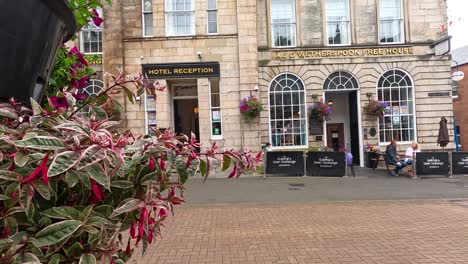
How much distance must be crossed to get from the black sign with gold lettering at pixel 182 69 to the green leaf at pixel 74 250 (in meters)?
16.4

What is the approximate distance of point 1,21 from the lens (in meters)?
1.31

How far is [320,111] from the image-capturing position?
17922 millimetres

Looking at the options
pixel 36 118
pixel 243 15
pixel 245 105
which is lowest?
pixel 36 118

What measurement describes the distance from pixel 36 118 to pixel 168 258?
4.69 meters

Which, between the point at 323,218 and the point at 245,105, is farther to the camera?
the point at 245,105

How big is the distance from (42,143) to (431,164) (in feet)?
52.9

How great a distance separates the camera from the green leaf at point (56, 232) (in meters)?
1.15

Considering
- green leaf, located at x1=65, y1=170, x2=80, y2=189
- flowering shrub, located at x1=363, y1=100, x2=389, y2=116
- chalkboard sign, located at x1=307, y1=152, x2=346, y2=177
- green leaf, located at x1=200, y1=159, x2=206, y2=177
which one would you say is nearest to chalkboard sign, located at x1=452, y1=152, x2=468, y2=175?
flowering shrub, located at x1=363, y1=100, x2=389, y2=116

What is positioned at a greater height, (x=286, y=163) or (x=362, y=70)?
(x=362, y=70)

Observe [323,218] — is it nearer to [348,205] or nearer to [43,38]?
[348,205]

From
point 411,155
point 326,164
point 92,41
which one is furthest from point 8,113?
point 92,41

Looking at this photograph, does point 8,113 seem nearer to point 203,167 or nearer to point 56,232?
point 56,232

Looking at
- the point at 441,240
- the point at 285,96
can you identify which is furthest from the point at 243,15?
the point at 441,240

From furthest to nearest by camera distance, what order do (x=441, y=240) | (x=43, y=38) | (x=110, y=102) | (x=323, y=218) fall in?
(x=323, y=218) → (x=441, y=240) → (x=110, y=102) → (x=43, y=38)
